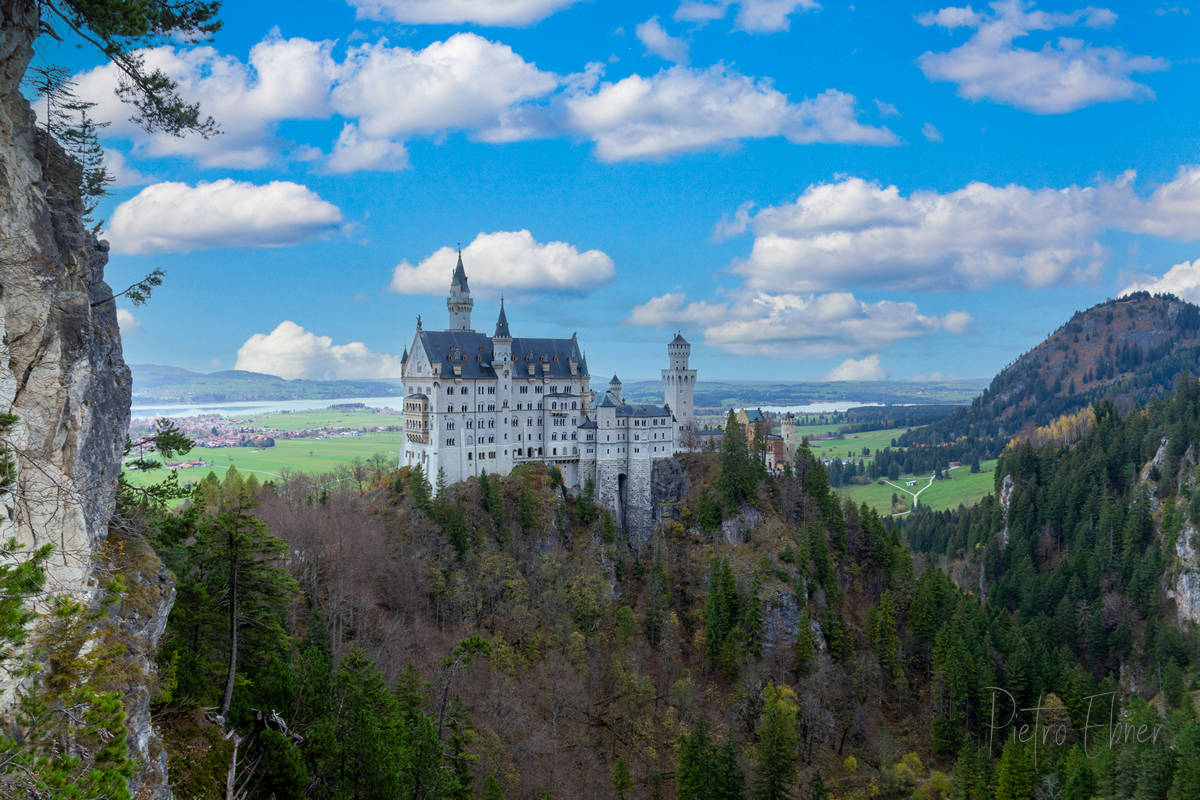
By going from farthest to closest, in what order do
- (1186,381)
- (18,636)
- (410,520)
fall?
1. (1186,381)
2. (410,520)
3. (18,636)

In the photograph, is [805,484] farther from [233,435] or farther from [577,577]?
[233,435]

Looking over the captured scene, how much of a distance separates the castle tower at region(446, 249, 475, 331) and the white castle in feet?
0.42

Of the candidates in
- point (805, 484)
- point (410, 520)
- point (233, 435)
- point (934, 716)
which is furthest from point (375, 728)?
point (233, 435)

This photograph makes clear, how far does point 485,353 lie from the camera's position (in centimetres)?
9406

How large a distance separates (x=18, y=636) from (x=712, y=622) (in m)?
73.2

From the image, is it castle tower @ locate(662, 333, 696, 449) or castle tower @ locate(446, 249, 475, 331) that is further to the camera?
castle tower @ locate(662, 333, 696, 449)

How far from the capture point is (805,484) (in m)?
101

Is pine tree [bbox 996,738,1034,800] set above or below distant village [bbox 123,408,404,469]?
below

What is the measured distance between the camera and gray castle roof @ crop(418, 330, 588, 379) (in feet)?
293

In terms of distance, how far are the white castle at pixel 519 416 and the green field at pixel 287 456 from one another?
26413mm

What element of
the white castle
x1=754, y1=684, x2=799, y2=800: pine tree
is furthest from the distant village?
x1=754, y1=684, x2=799, y2=800: pine tree
